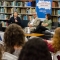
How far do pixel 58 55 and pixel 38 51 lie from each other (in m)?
1.46

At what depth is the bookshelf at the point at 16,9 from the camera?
39.0ft

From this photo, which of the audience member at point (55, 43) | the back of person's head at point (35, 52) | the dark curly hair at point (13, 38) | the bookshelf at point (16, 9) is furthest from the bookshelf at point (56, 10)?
the back of person's head at point (35, 52)

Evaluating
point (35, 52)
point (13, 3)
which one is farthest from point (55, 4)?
point (35, 52)

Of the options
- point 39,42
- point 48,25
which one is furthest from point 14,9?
point 39,42

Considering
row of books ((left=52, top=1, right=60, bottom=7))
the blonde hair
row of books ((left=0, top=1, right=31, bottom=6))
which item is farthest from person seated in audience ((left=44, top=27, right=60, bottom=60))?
row of books ((left=0, top=1, right=31, bottom=6))

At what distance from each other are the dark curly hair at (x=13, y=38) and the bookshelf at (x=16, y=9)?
29.9ft

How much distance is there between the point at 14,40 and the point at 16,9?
975 centimetres

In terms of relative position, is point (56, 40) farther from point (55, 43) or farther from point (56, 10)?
point (56, 10)

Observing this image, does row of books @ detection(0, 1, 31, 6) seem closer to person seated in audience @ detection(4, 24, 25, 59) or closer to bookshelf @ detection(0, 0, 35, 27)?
bookshelf @ detection(0, 0, 35, 27)

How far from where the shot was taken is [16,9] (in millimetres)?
12266

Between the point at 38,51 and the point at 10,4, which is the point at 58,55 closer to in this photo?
the point at 38,51

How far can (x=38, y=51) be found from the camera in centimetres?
149

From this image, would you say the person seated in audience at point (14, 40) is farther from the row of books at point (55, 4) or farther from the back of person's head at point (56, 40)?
the row of books at point (55, 4)

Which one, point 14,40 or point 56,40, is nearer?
point 14,40
